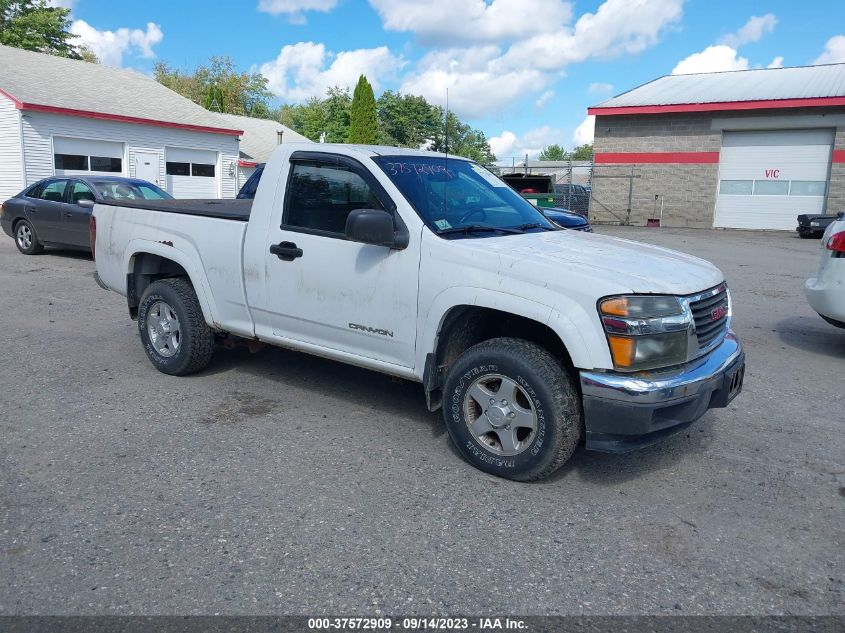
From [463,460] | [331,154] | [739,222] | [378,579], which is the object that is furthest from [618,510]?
[739,222]

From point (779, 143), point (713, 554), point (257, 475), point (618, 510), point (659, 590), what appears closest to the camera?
point (659, 590)

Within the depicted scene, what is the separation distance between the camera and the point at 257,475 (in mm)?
4090

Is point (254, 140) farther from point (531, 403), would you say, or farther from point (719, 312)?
point (531, 403)

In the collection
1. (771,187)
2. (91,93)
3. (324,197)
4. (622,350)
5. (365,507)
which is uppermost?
(91,93)

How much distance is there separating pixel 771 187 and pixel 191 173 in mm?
22405

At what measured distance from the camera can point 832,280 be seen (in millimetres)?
6680

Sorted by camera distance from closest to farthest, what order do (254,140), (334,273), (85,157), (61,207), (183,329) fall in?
1. (334,273)
2. (183,329)
3. (61,207)
4. (85,157)
5. (254,140)

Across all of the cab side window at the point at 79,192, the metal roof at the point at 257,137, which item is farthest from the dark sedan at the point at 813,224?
the metal roof at the point at 257,137

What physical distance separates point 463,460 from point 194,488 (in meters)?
1.55

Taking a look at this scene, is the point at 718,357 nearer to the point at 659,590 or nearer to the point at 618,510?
the point at 618,510

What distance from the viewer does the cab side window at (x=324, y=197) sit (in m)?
4.72

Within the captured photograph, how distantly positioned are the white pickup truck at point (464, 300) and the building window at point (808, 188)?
2406 cm

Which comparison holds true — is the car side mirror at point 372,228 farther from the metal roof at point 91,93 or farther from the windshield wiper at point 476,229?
the metal roof at point 91,93

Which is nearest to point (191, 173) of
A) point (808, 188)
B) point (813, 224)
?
point (813, 224)
